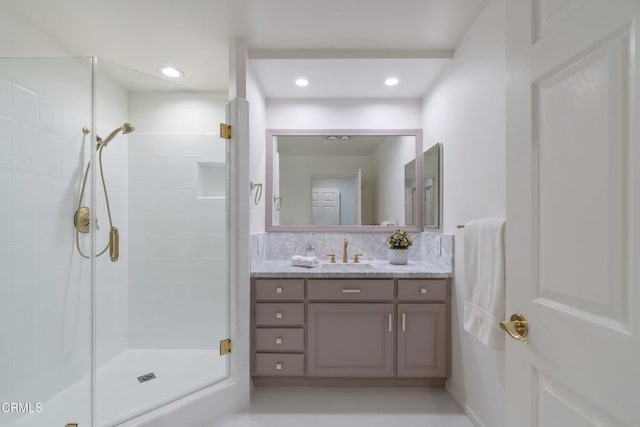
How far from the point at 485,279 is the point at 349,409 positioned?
4.05ft

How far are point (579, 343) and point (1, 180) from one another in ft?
8.52

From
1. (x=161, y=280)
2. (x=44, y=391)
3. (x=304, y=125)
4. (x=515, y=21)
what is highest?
(x=304, y=125)

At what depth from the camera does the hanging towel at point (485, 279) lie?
55.4 inches

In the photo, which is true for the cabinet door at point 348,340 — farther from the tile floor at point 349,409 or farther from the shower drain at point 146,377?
the shower drain at point 146,377

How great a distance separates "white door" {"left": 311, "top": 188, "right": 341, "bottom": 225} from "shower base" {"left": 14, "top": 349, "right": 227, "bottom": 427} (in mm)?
1345

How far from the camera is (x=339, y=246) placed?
105 inches

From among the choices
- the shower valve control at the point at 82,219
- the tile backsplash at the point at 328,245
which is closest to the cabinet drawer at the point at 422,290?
the tile backsplash at the point at 328,245

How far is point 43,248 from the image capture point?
178 cm

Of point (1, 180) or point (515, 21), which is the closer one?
point (515, 21)

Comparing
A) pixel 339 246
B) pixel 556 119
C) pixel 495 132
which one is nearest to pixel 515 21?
pixel 556 119

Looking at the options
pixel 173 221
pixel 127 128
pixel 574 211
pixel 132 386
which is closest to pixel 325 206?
pixel 173 221

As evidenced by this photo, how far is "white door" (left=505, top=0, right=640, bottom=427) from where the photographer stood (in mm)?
587

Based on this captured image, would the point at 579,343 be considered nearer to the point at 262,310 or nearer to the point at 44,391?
the point at 262,310

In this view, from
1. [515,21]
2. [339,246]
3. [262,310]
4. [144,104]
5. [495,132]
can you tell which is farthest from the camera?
[339,246]
